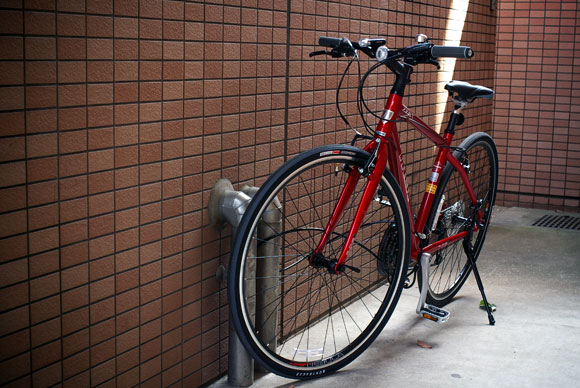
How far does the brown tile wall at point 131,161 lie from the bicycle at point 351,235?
0.22 m

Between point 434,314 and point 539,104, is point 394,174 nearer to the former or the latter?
point 434,314

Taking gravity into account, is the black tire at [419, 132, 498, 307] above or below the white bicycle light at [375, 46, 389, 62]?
below

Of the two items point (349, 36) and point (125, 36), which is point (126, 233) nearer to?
point (125, 36)

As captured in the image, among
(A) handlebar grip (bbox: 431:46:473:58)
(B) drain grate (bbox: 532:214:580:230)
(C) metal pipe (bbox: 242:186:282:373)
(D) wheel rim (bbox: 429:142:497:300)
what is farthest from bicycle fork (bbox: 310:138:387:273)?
(B) drain grate (bbox: 532:214:580:230)

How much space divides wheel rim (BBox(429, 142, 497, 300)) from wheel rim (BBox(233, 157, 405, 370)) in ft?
1.17

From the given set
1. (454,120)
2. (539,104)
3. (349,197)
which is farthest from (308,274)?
(539,104)

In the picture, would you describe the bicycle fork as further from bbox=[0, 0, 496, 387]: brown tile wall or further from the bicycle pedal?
the bicycle pedal

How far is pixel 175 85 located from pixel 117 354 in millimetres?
918

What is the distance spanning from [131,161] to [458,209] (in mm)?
1972

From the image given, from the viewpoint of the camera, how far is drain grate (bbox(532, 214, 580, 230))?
19.0 ft

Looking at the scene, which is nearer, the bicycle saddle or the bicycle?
the bicycle

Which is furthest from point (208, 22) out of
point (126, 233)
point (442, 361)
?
point (442, 361)

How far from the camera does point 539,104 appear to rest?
6.62m

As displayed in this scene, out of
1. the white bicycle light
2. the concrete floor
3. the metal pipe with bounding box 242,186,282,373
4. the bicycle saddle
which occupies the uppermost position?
the white bicycle light
